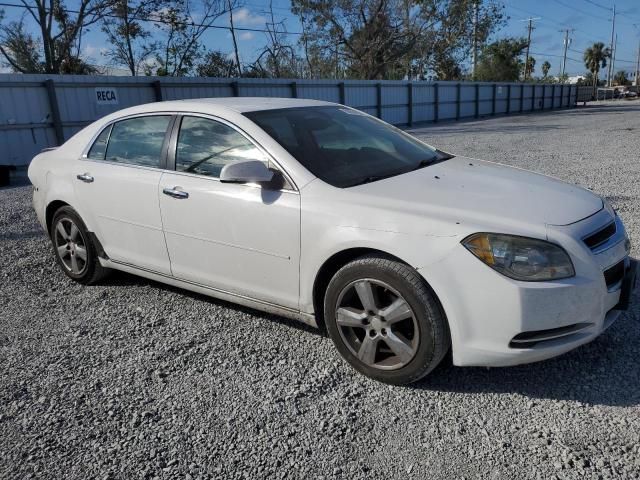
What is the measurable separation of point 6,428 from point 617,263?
10.7ft

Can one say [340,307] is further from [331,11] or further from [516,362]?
[331,11]

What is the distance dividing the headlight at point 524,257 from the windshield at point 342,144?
36.5 inches

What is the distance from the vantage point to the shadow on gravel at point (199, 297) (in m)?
3.78

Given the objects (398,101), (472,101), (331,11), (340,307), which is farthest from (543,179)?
(331,11)

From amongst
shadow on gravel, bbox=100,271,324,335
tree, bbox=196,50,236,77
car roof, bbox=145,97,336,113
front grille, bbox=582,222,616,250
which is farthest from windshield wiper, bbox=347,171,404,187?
tree, bbox=196,50,236,77

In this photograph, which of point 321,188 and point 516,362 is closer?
point 516,362

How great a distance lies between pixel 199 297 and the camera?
4.30 meters

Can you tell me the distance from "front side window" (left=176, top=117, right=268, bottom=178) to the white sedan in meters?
0.01

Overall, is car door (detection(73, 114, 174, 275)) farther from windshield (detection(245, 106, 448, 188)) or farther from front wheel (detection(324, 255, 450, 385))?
front wheel (detection(324, 255, 450, 385))

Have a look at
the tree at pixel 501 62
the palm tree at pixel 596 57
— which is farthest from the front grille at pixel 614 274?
the palm tree at pixel 596 57

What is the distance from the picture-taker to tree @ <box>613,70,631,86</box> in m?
115

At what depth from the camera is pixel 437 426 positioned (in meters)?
2.60

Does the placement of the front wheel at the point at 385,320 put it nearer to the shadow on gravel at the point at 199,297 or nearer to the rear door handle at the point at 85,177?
the shadow on gravel at the point at 199,297

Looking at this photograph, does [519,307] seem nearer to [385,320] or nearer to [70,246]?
[385,320]
